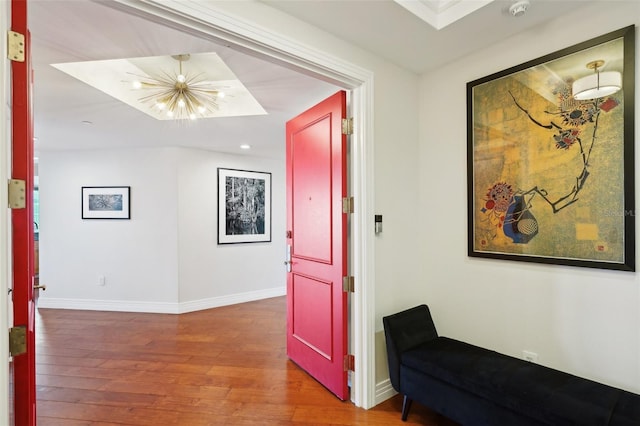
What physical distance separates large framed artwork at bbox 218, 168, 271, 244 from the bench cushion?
343 cm

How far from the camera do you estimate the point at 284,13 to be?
1.63m

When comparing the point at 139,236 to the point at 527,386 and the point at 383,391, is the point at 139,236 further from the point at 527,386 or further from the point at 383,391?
the point at 527,386

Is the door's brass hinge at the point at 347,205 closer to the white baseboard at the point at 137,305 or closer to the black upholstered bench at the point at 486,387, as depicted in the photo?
the black upholstered bench at the point at 486,387

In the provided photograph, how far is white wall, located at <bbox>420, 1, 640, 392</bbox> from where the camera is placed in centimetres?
151

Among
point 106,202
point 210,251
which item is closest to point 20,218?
point 210,251

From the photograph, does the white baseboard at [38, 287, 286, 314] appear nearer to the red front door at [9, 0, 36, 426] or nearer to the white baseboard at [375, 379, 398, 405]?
the white baseboard at [375, 379, 398, 405]

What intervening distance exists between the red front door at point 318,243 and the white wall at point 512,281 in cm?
68

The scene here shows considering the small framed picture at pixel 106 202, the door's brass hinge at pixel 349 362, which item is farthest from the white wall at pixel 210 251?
the door's brass hinge at pixel 349 362

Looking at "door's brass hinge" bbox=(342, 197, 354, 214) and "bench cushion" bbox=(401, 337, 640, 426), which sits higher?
"door's brass hinge" bbox=(342, 197, 354, 214)

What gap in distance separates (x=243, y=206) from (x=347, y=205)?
10.1 ft

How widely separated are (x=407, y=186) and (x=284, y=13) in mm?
1380

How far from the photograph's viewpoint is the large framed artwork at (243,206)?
458cm

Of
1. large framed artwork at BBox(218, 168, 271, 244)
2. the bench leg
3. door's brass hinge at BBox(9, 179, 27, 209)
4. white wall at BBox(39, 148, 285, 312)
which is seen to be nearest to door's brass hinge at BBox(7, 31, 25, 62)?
door's brass hinge at BBox(9, 179, 27, 209)

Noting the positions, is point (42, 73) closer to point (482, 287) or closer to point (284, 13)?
point (284, 13)
